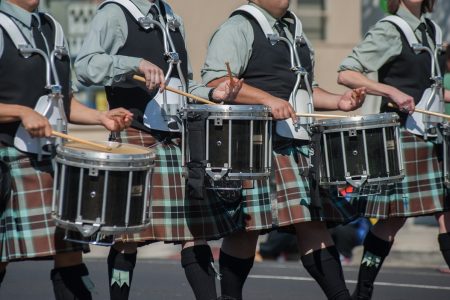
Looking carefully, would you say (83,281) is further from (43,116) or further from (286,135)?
(286,135)

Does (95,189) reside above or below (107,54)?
below

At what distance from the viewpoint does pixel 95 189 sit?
18.5ft

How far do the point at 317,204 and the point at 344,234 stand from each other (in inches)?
238

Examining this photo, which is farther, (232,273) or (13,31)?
(232,273)

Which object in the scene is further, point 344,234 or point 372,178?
point 344,234

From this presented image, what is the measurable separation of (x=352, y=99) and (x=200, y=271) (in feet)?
3.90

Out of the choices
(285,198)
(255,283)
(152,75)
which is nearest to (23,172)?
(152,75)

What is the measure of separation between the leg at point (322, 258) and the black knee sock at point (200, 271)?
60 centimetres

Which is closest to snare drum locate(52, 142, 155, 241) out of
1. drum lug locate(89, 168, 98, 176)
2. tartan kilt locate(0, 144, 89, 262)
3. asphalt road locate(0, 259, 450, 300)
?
drum lug locate(89, 168, 98, 176)

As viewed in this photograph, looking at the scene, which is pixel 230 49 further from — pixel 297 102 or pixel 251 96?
pixel 297 102

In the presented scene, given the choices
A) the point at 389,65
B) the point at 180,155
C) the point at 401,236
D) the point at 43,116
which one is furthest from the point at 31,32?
the point at 401,236

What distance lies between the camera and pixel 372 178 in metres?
6.57

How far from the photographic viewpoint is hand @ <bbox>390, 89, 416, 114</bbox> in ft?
23.9

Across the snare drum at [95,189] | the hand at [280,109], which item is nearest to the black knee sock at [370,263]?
the hand at [280,109]
